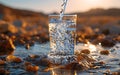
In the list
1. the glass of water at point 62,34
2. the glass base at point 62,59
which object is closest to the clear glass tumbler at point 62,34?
the glass of water at point 62,34

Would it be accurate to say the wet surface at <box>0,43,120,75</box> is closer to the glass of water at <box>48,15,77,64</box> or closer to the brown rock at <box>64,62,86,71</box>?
the brown rock at <box>64,62,86,71</box>

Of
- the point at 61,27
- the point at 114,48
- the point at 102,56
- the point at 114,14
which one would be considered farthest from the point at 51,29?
the point at 114,14

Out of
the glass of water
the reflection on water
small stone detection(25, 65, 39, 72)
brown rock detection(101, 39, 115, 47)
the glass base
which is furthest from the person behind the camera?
brown rock detection(101, 39, 115, 47)

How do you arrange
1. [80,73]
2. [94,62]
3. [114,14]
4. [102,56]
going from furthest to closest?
[114,14] → [102,56] → [94,62] → [80,73]

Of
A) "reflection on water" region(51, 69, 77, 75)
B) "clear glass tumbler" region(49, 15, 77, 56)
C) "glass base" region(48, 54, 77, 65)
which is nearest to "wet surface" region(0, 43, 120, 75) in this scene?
"reflection on water" region(51, 69, 77, 75)

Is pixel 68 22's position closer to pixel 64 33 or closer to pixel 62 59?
pixel 64 33

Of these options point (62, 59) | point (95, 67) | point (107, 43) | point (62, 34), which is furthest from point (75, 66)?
point (107, 43)

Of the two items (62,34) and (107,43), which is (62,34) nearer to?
(62,34)

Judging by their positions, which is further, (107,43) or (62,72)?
(107,43)

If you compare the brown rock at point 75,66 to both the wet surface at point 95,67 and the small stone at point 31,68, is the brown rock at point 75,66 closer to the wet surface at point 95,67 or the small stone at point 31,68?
the wet surface at point 95,67
